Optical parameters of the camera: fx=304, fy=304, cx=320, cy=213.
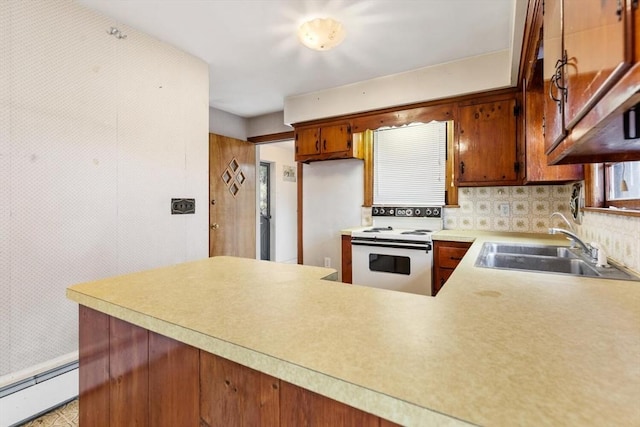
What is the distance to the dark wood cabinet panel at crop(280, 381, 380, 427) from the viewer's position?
575 millimetres

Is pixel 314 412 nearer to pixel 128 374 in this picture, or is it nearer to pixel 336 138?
pixel 128 374

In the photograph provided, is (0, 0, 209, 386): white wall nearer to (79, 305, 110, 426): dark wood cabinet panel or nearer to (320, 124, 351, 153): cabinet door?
(79, 305, 110, 426): dark wood cabinet panel

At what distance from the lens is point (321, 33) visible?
7.16 ft

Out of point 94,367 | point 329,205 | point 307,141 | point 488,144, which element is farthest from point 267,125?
point 94,367

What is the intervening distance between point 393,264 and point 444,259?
0.46 metres

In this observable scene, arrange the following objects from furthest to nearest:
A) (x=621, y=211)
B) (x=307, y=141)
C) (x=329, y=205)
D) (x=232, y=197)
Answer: (x=232, y=197) < (x=329, y=205) < (x=307, y=141) < (x=621, y=211)

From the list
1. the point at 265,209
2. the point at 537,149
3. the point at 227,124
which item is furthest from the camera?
the point at 265,209

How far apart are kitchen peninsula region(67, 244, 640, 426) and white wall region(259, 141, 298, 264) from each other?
4699 millimetres

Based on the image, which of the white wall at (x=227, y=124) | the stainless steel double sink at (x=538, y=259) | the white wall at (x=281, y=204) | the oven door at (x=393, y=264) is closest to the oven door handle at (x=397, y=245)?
the oven door at (x=393, y=264)

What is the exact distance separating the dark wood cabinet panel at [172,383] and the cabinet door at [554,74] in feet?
4.28

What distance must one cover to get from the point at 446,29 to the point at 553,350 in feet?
8.14

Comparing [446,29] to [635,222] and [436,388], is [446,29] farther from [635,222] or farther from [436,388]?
[436,388]

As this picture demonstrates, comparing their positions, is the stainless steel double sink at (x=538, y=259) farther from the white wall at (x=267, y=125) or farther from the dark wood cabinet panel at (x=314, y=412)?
the white wall at (x=267, y=125)

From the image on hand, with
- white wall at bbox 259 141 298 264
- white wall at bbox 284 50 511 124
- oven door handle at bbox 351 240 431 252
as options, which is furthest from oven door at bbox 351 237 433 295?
white wall at bbox 259 141 298 264
